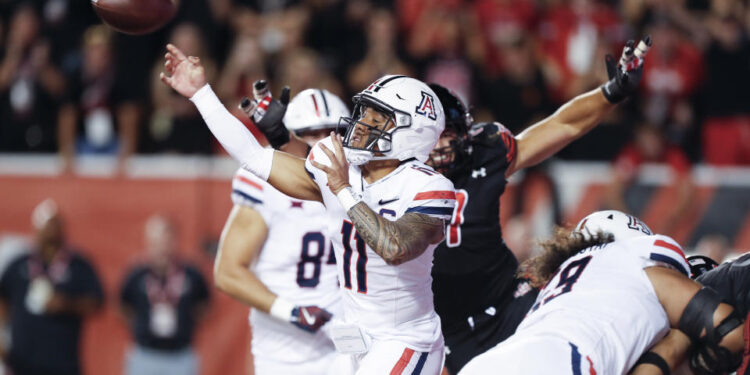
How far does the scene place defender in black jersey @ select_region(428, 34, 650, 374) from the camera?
18.0 feet

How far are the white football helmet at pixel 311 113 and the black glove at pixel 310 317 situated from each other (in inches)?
40.6

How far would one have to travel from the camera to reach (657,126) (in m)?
10.4

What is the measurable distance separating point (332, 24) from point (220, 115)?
24.0 ft

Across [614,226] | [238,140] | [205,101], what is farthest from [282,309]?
[614,226]

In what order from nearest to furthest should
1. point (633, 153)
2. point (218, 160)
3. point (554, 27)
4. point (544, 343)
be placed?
point (544, 343) < point (633, 153) < point (218, 160) < point (554, 27)

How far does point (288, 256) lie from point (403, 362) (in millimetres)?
1625

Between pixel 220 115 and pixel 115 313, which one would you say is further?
pixel 115 313

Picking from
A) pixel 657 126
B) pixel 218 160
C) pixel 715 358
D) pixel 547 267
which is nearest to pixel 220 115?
pixel 547 267

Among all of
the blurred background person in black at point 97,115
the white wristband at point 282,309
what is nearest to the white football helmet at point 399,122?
the white wristband at point 282,309

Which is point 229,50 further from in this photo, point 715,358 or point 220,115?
point 715,358

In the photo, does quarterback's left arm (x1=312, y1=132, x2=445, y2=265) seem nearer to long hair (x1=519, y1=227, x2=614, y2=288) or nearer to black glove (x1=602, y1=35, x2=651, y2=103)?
long hair (x1=519, y1=227, x2=614, y2=288)

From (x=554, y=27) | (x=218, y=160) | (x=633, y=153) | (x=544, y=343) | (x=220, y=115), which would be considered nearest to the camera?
(x=544, y=343)

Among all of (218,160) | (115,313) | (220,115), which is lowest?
(115,313)

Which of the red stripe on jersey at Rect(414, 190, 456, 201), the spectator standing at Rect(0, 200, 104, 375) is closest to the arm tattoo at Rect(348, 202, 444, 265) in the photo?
the red stripe on jersey at Rect(414, 190, 456, 201)
